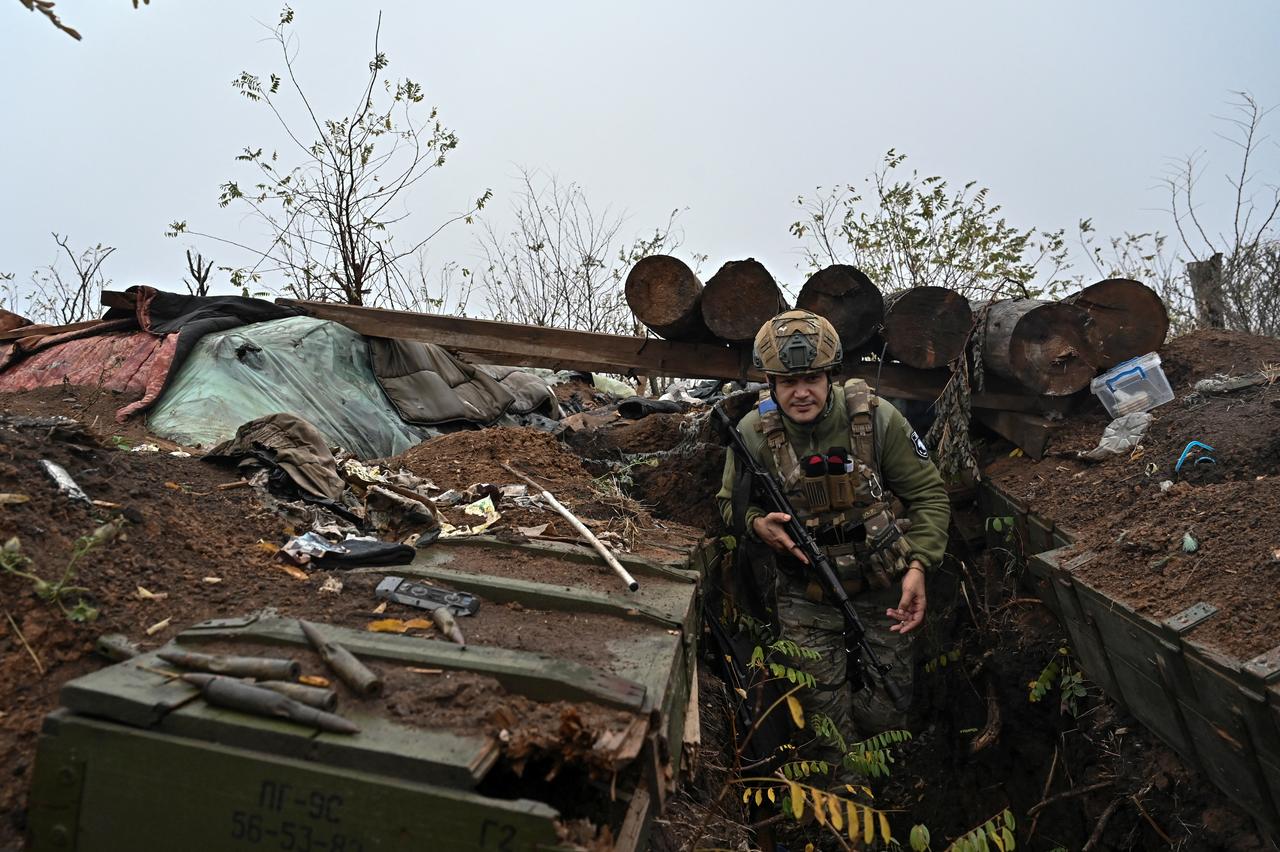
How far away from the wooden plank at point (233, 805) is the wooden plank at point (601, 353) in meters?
4.24

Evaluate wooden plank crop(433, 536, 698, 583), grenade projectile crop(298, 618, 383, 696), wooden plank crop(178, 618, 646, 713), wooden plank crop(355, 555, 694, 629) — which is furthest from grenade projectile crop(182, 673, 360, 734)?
wooden plank crop(433, 536, 698, 583)

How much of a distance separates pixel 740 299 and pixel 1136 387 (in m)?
2.38

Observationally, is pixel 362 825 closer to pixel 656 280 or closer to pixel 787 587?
pixel 787 587

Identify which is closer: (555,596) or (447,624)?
(447,624)

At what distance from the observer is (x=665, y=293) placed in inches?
216

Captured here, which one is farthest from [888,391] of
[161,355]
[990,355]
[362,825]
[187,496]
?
[161,355]

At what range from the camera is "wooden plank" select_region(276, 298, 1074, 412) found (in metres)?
5.57

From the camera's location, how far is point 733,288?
17.8 feet

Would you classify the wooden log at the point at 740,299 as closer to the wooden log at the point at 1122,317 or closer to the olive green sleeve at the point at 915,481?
the olive green sleeve at the point at 915,481

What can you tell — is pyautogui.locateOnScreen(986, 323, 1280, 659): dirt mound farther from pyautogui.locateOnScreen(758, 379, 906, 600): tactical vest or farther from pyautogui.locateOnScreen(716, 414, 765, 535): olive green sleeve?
pyautogui.locateOnScreen(716, 414, 765, 535): olive green sleeve

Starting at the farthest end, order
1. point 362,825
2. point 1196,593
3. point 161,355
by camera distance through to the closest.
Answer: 1. point 161,355
2. point 1196,593
3. point 362,825

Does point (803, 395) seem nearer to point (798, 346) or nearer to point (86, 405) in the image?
point (798, 346)

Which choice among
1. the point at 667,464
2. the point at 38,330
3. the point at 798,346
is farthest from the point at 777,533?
the point at 38,330

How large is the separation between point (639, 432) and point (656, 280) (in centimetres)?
123
